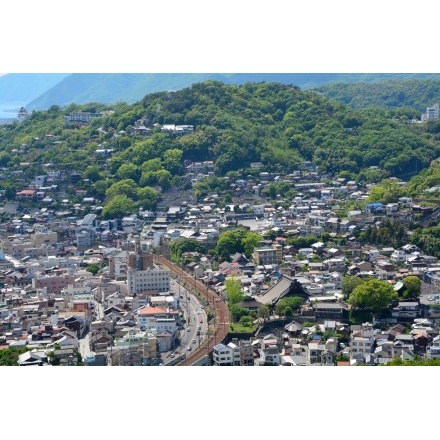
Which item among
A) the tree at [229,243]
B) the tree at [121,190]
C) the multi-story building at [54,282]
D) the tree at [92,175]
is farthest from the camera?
the tree at [92,175]

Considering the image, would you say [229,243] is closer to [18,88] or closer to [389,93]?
[18,88]

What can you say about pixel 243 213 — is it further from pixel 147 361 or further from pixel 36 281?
pixel 147 361

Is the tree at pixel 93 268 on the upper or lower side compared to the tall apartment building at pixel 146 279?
lower

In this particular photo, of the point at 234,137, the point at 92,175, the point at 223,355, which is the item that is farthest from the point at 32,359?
the point at 234,137

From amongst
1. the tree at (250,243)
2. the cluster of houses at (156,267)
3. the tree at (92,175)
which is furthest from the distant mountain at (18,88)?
the tree at (250,243)

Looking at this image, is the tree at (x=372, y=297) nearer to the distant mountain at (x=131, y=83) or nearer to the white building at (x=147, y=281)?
the white building at (x=147, y=281)

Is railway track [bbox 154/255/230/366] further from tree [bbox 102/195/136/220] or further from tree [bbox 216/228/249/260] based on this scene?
tree [bbox 102/195/136/220]
